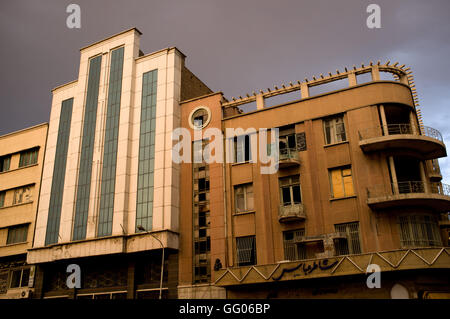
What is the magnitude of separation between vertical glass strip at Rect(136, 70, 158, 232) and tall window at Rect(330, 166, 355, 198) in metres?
15.7

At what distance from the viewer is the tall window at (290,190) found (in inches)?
1293

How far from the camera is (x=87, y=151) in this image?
42875 mm

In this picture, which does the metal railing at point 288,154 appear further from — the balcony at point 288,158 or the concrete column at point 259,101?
the concrete column at point 259,101

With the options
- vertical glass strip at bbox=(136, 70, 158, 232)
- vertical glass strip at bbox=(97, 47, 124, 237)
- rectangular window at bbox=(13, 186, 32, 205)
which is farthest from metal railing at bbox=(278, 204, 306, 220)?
rectangular window at bbox=(13, 186, 32, 205)

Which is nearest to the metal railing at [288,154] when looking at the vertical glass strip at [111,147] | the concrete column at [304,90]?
the concrete column at [304,90]

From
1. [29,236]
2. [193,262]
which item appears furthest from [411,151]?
[29,236]

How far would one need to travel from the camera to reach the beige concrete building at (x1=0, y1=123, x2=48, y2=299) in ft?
145

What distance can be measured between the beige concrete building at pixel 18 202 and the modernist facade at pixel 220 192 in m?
0.23

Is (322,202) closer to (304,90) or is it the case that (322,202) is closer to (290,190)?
(290,190)

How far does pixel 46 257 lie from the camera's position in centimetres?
4053

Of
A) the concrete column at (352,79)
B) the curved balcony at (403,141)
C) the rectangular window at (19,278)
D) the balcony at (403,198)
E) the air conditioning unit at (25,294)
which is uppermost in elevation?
the concrete column at (352,79)

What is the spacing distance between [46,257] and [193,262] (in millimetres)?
15471

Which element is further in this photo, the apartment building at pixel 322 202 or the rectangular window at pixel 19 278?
the rectangular window at pixel 19 278
